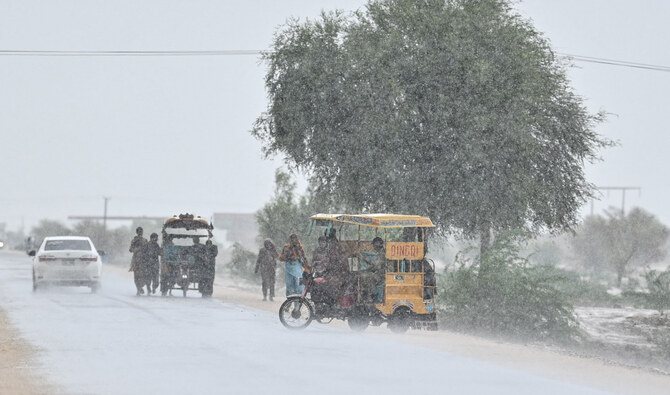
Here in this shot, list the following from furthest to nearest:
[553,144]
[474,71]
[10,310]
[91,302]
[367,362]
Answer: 1. [553,144]
2. [474,71]
3. [91,302]
4. [10,310]
5. [367,362]

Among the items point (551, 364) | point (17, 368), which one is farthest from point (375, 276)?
point (17, 368)

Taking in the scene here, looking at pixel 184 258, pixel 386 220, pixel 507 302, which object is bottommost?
pixel 507 302

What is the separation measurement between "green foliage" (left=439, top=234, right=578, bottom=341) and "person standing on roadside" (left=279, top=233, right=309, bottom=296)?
150 inches

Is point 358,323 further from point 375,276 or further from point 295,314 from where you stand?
point 295,314

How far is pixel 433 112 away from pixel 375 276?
1499 cm

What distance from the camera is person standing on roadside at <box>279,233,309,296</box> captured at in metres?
25.2

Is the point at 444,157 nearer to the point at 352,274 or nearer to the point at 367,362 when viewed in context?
the point at 352,274

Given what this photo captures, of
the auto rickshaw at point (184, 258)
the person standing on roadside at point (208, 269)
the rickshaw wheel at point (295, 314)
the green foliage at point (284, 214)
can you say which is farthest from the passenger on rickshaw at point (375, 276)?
the green foliage at point (284, 214)

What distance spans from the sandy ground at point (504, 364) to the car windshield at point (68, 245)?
12.8m

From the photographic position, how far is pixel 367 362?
16.1 m

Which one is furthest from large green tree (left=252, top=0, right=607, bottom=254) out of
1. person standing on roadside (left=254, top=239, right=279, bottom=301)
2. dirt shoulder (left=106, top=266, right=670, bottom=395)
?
dirt shoulder (left=106, top=266, right=670, bottom=395)

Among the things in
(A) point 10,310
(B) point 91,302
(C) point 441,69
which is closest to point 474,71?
(C) point 441,69

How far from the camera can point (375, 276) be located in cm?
2109

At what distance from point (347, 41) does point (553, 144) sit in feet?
25.8
